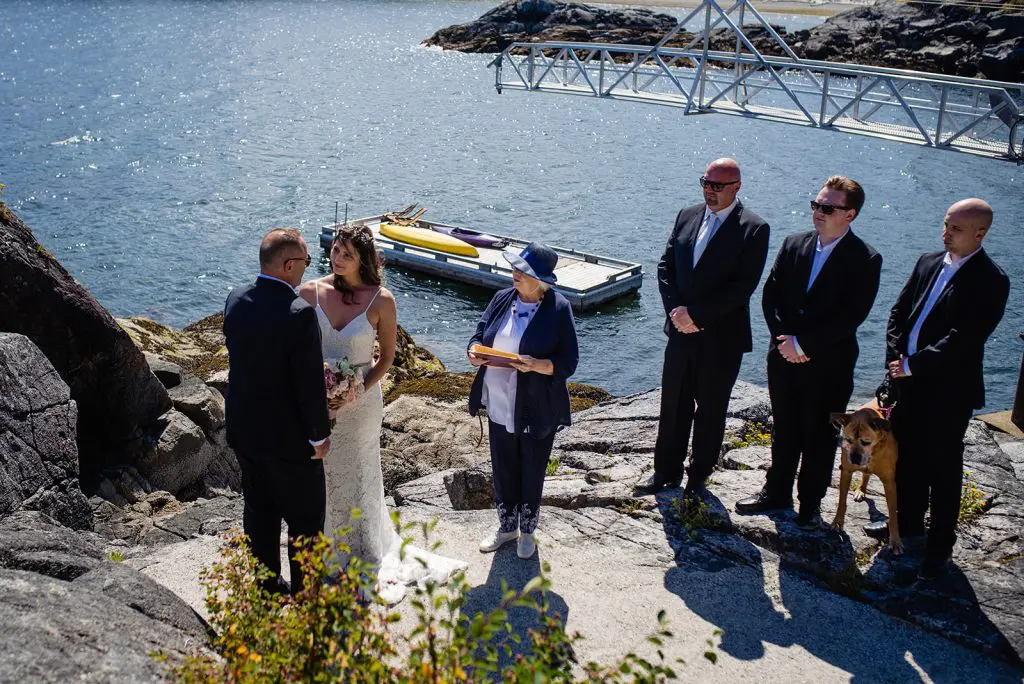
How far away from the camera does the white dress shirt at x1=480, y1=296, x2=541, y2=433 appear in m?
5.97

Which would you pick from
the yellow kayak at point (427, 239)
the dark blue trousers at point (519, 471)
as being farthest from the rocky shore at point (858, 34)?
the dark blue trousers at point (519, 471)

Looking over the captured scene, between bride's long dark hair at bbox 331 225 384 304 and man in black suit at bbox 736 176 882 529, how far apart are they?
2457 millimetres

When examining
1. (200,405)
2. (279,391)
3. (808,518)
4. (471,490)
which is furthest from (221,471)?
(808,518)

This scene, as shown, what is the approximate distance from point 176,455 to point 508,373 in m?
4.26

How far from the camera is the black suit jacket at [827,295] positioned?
19.8 ft

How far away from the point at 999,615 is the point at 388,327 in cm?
385

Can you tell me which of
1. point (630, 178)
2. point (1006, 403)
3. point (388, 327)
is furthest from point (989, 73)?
point (388, 327)

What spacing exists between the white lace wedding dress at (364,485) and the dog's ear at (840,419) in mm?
2437

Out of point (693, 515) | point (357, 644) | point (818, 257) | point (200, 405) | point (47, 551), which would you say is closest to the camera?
point (357, 644)

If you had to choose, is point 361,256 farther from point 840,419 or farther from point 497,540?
point 840,419

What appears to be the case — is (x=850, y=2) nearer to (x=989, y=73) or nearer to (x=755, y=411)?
(x=989, y=73)

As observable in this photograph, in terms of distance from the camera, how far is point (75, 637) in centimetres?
377

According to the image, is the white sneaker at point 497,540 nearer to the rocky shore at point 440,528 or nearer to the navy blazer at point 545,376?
the rocky shore at point 440,528

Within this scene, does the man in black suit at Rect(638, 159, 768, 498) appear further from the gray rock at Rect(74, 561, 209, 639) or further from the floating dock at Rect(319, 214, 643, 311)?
the floating dock at Rect(319, 214, 643, 311)
